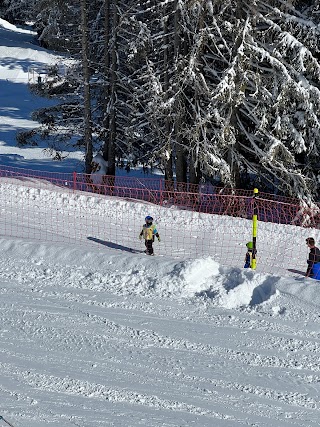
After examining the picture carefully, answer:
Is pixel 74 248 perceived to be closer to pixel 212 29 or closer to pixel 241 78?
pixel 241 78

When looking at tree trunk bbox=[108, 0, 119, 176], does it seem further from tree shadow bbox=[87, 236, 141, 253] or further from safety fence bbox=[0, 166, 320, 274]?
tree shadow bbox=[87, 236, 141, 253]

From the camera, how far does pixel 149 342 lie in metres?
8.47

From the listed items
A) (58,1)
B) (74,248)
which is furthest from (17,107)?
(74,248)

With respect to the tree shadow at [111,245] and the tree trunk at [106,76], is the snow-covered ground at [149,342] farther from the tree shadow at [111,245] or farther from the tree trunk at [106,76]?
the tree trunk at [106,76]

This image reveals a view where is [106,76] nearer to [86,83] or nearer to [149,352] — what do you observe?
[86,83]

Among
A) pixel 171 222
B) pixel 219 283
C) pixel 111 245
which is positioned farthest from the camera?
pixel 171 222

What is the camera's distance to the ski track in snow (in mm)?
→ 6902

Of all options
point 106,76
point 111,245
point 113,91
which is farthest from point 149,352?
point 106,76

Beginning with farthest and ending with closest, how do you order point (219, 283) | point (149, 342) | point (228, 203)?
point (228, 203)
point (219, 283)
point (149, 342)

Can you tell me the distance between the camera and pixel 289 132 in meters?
18.7

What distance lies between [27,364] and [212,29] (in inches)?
567

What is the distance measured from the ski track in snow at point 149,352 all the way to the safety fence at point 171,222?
460 centimetres

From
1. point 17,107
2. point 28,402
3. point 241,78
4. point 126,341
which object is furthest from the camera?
point 17,107

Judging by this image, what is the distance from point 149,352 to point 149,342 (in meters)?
0.30
